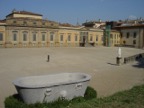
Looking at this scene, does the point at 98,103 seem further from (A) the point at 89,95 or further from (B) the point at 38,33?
(B) the point at 38,33

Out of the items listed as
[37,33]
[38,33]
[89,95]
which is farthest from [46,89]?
[38,33]

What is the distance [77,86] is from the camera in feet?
32.5

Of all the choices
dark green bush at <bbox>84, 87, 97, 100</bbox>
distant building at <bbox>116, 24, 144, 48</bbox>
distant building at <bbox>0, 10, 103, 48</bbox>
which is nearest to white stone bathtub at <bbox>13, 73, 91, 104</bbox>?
dark green bush at <bbox>84, 87, 97, 100</bbox>

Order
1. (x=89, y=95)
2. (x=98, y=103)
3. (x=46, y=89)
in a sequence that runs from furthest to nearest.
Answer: (x=89, y=95) < (x=46, y=89) < (x=98, y=103)

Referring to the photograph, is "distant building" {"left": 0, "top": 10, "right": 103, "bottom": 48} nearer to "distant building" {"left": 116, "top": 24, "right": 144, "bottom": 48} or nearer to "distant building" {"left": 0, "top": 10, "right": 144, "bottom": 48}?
"distant building" {"left": 0, "top": 10, "right": 144, "bottom": 48}

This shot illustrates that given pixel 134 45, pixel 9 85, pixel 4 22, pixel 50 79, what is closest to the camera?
pixel 50 79

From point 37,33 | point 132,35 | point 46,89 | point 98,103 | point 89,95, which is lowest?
point 89,95

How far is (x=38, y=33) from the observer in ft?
172

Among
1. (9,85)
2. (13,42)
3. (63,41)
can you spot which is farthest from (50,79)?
(63,41)

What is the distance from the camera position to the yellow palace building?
4803 centimetres

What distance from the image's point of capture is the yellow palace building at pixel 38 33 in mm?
48031

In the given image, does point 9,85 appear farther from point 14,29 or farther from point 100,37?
point 100,37

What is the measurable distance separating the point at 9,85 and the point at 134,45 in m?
57.2

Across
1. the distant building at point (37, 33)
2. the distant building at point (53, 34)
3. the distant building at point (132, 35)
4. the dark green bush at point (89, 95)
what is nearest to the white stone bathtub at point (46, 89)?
the dark green bush at point (89, 95)
